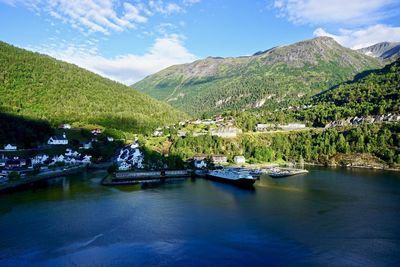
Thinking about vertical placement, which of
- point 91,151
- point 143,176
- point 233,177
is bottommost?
point 233,177

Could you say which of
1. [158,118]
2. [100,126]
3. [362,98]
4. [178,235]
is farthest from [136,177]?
[362,98]

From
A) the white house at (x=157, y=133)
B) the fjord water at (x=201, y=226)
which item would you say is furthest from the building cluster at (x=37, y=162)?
the white house at (x=157, y=133)

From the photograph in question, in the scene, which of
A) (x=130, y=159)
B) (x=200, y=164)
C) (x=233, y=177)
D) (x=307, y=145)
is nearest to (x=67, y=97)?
(x=130, y=159)

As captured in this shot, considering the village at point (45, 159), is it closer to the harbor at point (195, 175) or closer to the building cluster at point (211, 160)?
the harbor at point (195, 175)

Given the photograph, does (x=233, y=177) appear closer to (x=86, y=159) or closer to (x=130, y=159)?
(x=130, y=159)

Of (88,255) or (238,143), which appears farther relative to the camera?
(238,143)

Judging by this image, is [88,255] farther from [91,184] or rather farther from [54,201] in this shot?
[91,184]

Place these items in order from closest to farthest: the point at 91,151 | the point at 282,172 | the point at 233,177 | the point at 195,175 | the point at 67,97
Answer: the point at 233,177 → the point at 195,175 → the point at 282,172 → the point at 91,151 → the point at 67,97
